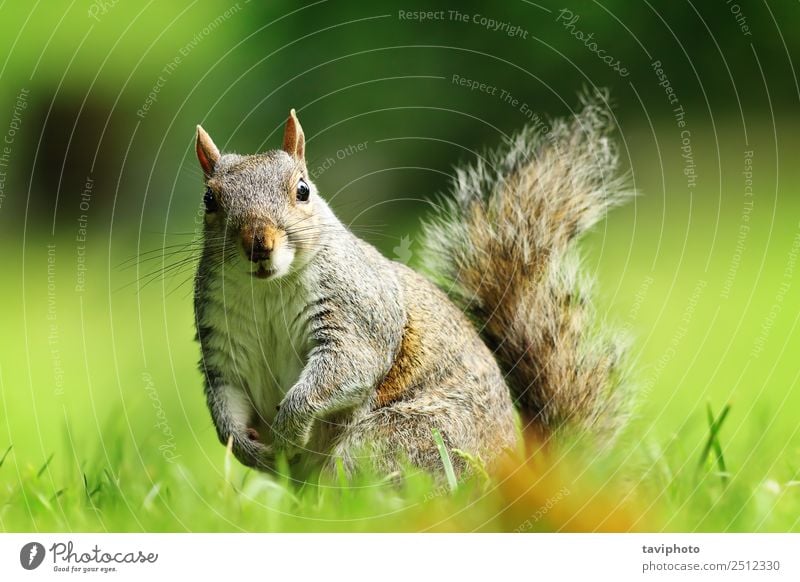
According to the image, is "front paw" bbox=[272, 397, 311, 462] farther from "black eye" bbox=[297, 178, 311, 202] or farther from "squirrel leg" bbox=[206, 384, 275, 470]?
"black eye" bbox=[297, 178, 311, 202]

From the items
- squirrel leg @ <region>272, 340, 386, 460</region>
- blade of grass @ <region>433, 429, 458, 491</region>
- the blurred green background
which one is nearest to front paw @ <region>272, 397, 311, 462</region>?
squirrel leg @ <region>272, 340, 386, 460</region>

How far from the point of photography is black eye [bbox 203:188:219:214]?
166 centimetres

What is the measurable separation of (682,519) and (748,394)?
0.99 m

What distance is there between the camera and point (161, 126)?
158 inches

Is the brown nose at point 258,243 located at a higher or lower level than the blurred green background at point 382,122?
lower

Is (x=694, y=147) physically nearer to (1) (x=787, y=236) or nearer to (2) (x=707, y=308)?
(1) (x=787, y=236)

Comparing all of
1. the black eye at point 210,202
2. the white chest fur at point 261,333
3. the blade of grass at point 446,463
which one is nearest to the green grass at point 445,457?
the blade of grass at point 446,463

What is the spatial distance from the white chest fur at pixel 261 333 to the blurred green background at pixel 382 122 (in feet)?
4.56

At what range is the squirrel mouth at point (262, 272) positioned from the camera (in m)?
1.57

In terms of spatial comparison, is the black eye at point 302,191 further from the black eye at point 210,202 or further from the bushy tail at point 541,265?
the bushy tail at point 541,265

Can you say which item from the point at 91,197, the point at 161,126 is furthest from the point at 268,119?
the point at 91,197

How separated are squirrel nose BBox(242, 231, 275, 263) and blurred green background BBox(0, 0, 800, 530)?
154 cm
